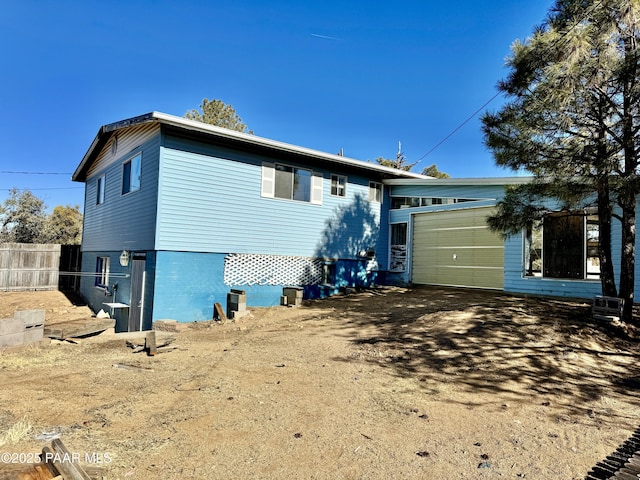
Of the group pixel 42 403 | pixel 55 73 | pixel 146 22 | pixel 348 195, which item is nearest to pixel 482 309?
pixel 348 195

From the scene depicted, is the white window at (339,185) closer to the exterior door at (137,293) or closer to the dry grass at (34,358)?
the exterior door at (137,293)

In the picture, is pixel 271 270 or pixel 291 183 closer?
pixel 271 270

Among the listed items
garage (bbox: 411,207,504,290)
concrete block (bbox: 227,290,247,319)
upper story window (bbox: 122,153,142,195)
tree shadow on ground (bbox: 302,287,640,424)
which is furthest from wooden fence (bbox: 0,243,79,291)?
garage (bbox: 411,207,504,290)

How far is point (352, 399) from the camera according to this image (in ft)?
14.5

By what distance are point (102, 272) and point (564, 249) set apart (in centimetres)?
1514

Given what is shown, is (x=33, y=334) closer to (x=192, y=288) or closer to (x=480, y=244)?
(x=192, y=288)

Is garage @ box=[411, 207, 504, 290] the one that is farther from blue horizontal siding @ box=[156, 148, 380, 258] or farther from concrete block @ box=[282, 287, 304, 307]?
concrete block @ box=[282, 287, 304, 307]

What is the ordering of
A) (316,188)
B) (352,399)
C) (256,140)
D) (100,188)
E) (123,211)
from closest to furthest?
1. (352,399)
2. (256,140)
3. (123,211)
4. (316,188)
5. (100,188)

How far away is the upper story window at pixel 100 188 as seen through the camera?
14411 mm

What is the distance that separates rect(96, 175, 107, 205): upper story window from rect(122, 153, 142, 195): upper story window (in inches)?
102

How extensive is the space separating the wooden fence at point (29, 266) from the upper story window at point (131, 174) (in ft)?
25.6

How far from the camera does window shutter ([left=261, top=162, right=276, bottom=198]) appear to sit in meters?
11.5

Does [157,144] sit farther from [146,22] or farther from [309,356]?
[309,356]

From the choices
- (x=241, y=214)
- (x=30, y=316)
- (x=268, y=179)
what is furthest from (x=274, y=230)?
(x=30, y=316)
